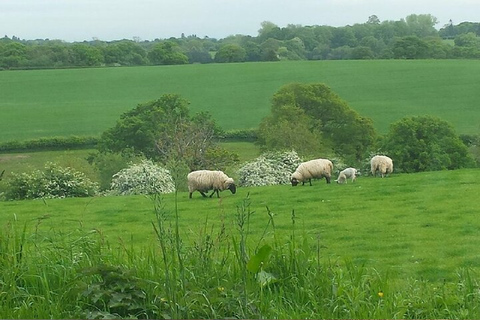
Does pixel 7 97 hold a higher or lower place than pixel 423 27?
lower

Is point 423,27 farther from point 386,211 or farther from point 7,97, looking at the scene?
point 7,97

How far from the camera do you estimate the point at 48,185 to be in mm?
18000

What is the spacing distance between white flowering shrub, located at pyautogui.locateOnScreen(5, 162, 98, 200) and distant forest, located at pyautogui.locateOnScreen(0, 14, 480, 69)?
21.6 ft

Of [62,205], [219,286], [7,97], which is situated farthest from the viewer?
[7,97]

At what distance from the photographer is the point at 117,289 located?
3.25 meters

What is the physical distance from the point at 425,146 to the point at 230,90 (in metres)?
15.7

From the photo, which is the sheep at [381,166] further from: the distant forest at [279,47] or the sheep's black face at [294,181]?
the distant forest at [279,47]

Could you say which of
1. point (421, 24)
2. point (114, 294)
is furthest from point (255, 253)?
point (421, 24)

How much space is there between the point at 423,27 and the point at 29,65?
16915mm

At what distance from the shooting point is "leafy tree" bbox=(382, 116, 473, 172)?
2383 centimetres

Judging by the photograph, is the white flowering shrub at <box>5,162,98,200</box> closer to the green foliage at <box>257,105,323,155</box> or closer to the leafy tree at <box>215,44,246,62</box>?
the green foliage at <box>257,105,323,155</box>

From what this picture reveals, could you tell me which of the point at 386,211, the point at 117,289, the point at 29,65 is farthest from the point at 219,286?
the point at 29,65

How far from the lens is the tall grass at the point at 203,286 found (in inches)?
125

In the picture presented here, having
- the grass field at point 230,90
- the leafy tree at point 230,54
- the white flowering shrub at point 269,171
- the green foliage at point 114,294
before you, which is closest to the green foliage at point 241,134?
the grass field at point 230,90
